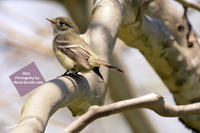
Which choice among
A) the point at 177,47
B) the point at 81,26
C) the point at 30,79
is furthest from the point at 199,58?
the point at 30,79

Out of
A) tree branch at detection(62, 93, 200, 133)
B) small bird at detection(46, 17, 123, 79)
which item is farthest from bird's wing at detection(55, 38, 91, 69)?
tree branch at detection(62, 93, 200, 133)

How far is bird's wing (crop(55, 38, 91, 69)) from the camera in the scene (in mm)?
2224

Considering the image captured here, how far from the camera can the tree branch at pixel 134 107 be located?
1.47m

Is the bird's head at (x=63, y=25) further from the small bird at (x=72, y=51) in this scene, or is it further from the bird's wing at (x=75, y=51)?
the bird's wing at (x=75, y=51)

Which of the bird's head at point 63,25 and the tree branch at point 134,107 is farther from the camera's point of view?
the bird's head at point 63,25

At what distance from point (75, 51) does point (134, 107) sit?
3.17 feet

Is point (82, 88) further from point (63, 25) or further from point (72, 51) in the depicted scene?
point (63, 25)

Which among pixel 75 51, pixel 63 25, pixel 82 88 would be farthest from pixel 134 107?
pixel 63 25

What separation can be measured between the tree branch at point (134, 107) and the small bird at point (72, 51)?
412 mm

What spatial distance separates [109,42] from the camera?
2172 mm

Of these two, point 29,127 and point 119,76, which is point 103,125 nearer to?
point 119,76

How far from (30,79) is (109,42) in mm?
642

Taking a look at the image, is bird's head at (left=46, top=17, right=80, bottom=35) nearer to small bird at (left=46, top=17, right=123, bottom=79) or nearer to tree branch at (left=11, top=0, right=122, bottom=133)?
small bird at (left=46, top=17, right=123, bottom=79)

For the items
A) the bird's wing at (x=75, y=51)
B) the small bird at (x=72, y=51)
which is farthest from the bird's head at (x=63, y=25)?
the bird's wing at (x=75, y=51)
